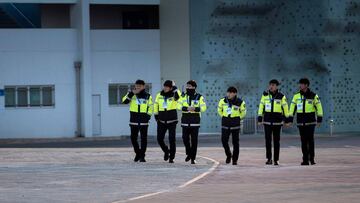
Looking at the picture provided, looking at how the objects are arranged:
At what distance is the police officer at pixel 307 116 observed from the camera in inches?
875

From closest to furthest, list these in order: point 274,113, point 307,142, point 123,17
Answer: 1. point 274,113
2. point 307,142
3. point 123,17

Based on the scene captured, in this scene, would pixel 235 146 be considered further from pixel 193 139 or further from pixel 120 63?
pixel 120 63

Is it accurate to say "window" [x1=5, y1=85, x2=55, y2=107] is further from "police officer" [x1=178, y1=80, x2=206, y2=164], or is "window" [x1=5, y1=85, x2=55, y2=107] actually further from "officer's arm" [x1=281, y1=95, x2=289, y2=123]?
"officer's arm" [x1=281, y1=95, x2=289, y2=123]

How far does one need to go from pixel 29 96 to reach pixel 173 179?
26674 millimetres

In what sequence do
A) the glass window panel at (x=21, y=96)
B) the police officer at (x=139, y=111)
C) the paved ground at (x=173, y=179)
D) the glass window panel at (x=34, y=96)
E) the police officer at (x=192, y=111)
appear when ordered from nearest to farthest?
the paved ground at (x=173, y=179) < the police officer at (x=192, y=111) < the police officer at (x=139, y=111) < the glass window panel at (x=21, y=96) < the glass window panel at (x=34, y=96)

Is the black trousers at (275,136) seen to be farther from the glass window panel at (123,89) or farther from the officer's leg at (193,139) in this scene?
the glass window panel at (123,89)

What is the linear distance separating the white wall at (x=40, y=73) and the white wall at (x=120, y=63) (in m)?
1.20

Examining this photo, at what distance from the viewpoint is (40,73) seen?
144 feet

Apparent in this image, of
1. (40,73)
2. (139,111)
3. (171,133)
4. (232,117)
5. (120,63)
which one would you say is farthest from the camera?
(120,63)

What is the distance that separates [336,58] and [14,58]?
47.8ft

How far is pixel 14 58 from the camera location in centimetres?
4325

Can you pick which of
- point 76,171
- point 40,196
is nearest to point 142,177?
point 76,171

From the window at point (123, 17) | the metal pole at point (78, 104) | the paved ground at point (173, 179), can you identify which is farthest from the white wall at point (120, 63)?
the paved ground at point (173, 179)

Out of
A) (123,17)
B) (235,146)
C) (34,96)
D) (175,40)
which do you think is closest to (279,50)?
(175,40)
